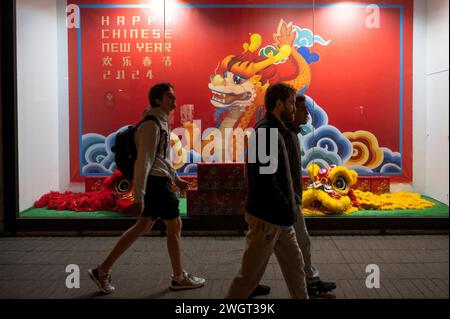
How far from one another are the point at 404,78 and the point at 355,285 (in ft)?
11.5

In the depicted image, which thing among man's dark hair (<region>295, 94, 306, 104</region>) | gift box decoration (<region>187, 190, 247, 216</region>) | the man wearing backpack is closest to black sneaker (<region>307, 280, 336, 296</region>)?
the man wearing backpack

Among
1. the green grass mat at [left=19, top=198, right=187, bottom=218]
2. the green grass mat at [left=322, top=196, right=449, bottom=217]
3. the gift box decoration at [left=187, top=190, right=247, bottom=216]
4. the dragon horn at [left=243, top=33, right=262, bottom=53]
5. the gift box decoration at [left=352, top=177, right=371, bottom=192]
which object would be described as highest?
the dragon horn at [left=243, top=33, right=262, bottom=53]

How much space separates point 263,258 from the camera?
10.4ft

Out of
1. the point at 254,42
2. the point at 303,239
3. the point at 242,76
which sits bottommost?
the point at 303,239

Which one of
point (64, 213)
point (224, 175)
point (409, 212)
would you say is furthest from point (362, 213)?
point (64, 213)

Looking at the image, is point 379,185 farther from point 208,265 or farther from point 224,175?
point 208,265

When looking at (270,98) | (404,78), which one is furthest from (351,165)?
(270,98)

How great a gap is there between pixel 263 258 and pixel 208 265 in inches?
74.7

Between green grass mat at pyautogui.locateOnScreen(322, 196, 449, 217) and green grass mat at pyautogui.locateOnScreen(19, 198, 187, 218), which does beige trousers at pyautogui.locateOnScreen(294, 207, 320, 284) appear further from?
green grass mat at pyautogui.locateOnScreen(19, 198, 187, 218)

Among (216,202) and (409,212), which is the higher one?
(216,202)

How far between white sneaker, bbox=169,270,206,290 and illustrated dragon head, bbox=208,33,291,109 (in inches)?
120

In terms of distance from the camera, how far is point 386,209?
6.58 metres

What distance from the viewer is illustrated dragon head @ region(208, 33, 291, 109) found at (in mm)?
6789
